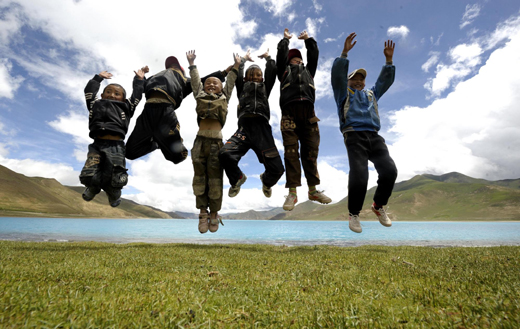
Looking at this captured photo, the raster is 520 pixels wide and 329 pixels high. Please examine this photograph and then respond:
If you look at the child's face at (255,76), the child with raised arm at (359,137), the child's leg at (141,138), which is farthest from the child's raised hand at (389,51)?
the child's leg at (141,138)

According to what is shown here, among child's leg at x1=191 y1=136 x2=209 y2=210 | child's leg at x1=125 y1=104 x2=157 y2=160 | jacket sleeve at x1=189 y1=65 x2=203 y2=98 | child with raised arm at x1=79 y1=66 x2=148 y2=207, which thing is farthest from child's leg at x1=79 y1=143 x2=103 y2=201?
jacket sleeve at x1=189 y1=65 x2=203 y2=98

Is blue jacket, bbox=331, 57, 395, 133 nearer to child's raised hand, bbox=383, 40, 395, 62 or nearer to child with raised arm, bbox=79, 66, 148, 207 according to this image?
child's raised hand, bbox=383, 40, 395, 62

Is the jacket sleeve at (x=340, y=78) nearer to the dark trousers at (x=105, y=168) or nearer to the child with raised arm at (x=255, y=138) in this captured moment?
the child with raised arm at (x=255, y=138)

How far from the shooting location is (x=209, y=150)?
22.2 ft

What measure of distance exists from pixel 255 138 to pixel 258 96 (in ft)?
3.57

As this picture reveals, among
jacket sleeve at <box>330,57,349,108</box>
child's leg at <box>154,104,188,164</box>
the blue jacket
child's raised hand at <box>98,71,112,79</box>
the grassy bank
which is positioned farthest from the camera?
child's raised hand at <box>98,71,112,79</box>

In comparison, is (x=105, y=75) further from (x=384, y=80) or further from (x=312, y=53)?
(x=384, y=80)

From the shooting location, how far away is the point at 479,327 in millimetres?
1833

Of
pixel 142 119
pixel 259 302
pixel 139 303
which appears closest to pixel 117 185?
pixel 142 119

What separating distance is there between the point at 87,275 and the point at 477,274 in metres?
5.54

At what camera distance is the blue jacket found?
581 cm

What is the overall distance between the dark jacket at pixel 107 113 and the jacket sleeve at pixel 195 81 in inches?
70.2

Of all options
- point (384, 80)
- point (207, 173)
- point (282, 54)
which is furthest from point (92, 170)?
point (384, 80)

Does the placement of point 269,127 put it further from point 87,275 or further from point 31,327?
point 31,327
